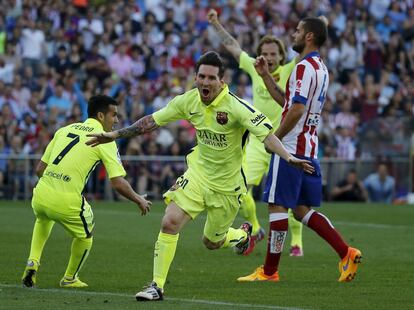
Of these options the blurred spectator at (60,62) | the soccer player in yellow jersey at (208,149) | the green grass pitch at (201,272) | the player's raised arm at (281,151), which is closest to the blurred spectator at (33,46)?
the blurred spectator at (60,62)

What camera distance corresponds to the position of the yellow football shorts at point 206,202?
34.5 ft

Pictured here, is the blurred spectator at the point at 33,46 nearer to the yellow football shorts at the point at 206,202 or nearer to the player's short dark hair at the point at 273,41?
the player's short dark hair at the point at 273,41

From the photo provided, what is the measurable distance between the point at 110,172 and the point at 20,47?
664 inches

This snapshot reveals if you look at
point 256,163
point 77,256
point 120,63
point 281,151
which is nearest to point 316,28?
point 281,151

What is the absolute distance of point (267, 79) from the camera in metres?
12.0

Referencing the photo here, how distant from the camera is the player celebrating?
38.1 ft

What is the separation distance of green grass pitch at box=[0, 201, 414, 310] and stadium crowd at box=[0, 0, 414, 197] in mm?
6185

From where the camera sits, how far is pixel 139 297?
32.5 feet

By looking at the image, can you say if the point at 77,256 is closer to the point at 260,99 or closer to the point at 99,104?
the point at 99,104

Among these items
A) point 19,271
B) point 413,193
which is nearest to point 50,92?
point 413,193

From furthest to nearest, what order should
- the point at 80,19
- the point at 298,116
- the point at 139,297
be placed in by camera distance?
the point at 80,19
the point at 298,116
the point at 139,297

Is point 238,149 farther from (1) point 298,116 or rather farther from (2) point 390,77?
(2) point 390,77

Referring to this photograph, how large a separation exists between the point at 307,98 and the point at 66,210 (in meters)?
Answer: 2.63

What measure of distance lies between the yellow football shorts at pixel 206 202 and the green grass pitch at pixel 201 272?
58cm
